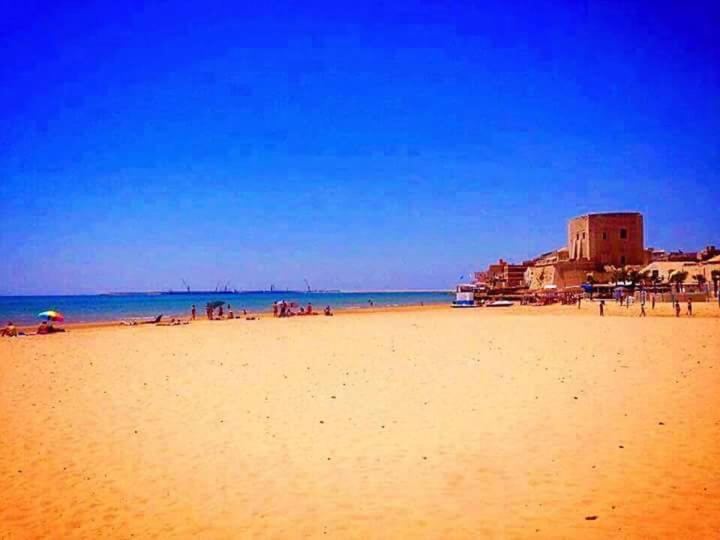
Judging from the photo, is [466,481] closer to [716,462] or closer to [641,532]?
[641,532]

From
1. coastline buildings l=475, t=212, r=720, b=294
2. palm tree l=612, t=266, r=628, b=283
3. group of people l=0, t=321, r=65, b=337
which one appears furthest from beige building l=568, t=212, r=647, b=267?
group of people l=0, t=321, r=65, b=337

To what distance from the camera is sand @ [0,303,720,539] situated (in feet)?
18.3

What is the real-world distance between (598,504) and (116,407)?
860 cm

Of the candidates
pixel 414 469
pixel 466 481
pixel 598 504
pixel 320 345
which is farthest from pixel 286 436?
pixel 320 345

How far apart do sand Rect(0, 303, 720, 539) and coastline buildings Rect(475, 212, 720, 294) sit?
178 feet

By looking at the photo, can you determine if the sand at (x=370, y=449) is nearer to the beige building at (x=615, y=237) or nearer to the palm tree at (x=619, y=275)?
the palm tree at (x=619, y=275)

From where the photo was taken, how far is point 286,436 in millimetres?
8414

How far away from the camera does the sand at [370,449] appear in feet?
18.3

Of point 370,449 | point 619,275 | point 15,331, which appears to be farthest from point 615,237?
point 370,449

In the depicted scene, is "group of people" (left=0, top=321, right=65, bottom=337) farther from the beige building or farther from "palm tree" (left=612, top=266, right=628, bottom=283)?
the beige building

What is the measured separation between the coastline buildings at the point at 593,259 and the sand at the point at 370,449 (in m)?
54.3

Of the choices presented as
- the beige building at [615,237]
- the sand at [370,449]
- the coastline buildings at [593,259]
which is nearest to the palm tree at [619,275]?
the coastline buildings at [593,259]

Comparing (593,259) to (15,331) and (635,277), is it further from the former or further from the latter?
(15,331)

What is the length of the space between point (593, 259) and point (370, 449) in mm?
70025
